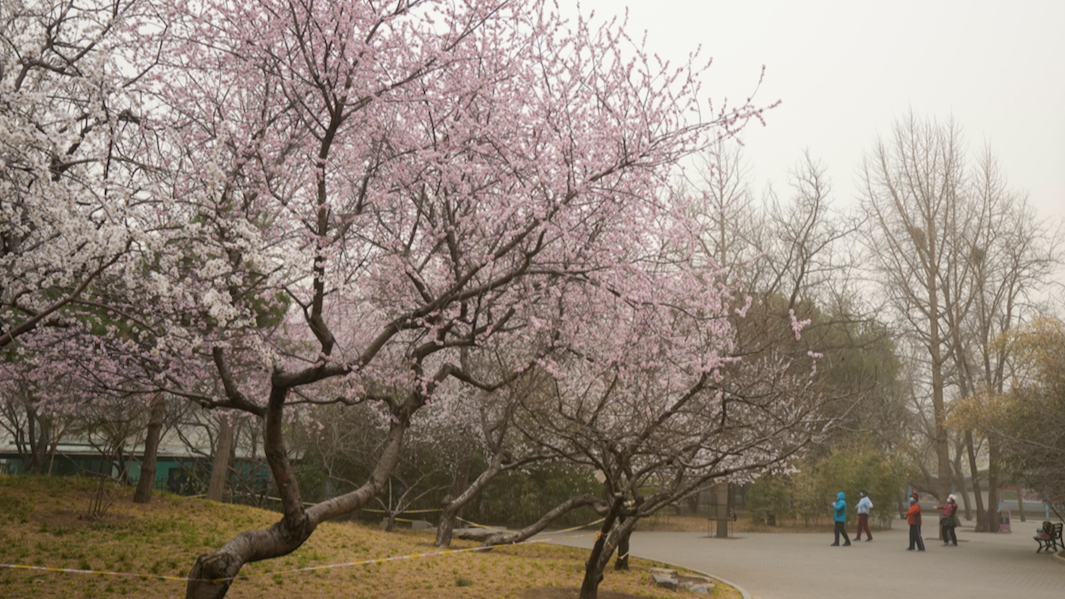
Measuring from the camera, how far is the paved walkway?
1167cm

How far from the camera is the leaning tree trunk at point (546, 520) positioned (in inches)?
396

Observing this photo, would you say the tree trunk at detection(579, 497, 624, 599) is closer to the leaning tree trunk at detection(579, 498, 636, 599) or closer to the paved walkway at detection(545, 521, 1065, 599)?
the leaning tree trunk at detection(579, 498, 636, 599)

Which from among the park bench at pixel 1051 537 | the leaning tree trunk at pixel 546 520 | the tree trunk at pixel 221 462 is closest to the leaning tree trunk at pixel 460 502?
the leaning tree trunk at pixel 546 520

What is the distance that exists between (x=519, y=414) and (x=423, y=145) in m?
10.3

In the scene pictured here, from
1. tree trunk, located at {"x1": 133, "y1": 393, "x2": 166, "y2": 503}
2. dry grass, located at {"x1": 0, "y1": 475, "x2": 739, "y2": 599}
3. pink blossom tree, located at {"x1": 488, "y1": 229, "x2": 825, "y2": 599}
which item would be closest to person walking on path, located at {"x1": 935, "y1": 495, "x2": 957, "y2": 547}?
dry grass, located at {"x1": 0, "y1": 475, "x2": 739, "y2": 599}

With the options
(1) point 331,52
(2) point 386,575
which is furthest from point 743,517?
(1) point 331,52

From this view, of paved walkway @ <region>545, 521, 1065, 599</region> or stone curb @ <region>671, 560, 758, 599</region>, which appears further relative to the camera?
paved walkway @ <region>545, 521, 1065, 599</region>

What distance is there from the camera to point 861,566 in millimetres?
14805

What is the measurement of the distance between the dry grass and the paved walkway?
5.72 ft

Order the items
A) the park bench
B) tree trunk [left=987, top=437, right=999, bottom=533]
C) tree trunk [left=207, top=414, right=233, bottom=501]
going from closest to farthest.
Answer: tree trunk [left=207, top=414, right=233, bottom=501]
the park bench
tree trunk [left=987, top=437, right=999, bottom=533]

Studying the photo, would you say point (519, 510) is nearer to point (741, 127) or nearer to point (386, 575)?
point (386, 575)

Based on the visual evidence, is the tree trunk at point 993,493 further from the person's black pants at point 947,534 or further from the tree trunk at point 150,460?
the tree trunk at point 150,460

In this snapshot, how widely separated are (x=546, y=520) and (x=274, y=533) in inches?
203

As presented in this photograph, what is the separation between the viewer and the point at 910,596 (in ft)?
36.2
